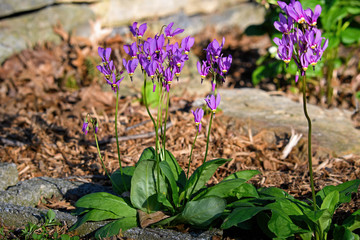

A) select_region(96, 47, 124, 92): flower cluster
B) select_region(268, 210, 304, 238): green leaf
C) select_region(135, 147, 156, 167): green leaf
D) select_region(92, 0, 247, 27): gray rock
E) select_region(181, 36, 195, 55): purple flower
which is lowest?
select_region(268, 210, 304, 238): green leaf

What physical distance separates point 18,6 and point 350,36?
4460 millimetres

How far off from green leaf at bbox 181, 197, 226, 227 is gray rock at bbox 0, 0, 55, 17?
464 cm

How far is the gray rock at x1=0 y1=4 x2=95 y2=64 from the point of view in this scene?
225 inches

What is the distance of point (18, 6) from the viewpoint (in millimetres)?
5699

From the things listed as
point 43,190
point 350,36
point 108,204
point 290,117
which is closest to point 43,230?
point 108,204

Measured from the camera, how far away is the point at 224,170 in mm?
3322

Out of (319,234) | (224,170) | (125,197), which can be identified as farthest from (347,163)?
(125,197)

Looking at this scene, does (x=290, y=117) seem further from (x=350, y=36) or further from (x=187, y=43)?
(x=187, y=43)

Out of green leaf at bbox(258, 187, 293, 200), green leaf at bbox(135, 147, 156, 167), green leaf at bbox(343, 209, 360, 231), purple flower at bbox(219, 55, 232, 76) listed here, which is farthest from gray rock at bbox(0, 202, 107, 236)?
green leaf at bbox(343, 209, 360, 231)

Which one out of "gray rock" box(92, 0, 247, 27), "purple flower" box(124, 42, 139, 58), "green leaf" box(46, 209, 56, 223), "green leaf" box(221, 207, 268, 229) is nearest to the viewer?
"green leaf" box(221, 207, 268, 229)

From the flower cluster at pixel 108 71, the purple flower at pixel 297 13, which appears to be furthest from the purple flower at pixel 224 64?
the flower cluster at pixel 108 71

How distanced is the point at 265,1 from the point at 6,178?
11.0 ft

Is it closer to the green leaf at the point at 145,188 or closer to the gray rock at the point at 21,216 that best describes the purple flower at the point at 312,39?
the green leaf at the point at 145,188

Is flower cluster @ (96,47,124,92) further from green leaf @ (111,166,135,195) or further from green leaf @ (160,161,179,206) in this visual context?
green leaf @ (111,166,135,195)
